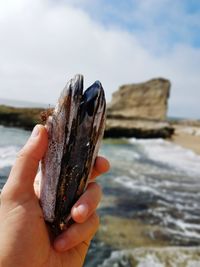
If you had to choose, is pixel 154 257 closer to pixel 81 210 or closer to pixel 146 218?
pixel 146 218

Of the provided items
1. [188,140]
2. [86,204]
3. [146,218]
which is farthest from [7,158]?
[188,140]

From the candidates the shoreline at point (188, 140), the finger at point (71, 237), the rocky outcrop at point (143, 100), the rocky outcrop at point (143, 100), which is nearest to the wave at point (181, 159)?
the shoreline at point (188, 140)

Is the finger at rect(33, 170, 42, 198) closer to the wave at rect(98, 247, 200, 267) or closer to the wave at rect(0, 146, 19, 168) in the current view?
the wave at rect(98, 247, 200, 267)

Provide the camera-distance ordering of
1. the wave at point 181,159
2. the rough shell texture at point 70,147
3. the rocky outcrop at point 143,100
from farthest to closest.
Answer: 1. the rocky outcrop at point 143,100
2. the wave at point 181,159
3. the rough shell texture at point 70,147

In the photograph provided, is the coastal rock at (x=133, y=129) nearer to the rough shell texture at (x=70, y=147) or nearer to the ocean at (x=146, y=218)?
the ocean at (x=146, y=218)

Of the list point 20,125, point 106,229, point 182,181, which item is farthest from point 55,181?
point 20,125

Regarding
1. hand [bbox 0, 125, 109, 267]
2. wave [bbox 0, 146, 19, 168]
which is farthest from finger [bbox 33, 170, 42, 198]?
wave [bbox 0, 146, 19, 168]
